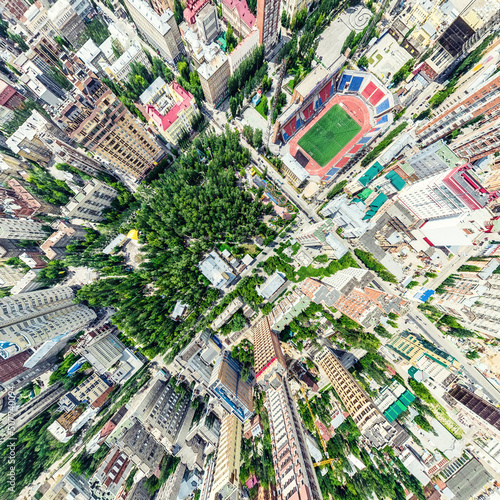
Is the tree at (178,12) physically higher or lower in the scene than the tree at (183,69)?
higher

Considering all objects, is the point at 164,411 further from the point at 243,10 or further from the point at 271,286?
the point at 243,10

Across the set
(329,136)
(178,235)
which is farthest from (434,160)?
(178,235)

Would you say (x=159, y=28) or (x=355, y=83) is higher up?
(x=159, y=28)

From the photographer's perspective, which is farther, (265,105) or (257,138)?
(265,105)

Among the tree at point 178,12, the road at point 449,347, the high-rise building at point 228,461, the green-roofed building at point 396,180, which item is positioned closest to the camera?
the high-rise building at point 228,461

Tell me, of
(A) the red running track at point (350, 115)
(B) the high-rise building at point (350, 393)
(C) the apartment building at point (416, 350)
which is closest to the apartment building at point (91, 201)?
(A) the red running track at point (350, 115)

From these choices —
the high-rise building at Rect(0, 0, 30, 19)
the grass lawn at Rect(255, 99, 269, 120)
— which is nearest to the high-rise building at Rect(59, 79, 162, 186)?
the grass lawn at Rect(255, 99, 269, 120)

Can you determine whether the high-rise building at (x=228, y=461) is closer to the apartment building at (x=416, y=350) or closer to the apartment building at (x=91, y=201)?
the apartment building at (x=416, y=350)
